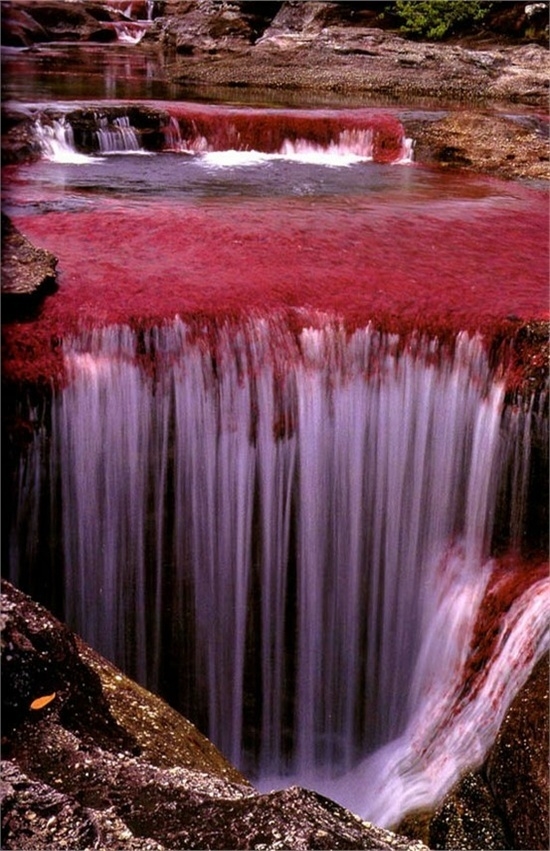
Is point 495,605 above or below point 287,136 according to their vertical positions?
below

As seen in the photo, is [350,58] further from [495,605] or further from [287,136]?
[495,605]

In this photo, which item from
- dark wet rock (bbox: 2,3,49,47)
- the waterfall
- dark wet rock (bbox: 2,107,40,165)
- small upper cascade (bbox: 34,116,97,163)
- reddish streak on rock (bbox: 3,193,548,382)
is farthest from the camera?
small upper cascade (bbox: 34,116,97,163)

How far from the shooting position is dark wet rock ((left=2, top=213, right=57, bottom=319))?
104 inches

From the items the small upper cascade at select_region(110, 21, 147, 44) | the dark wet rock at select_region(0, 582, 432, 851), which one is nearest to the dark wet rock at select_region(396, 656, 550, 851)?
the dark wet rock at select_region(0, 582, 432, 851)

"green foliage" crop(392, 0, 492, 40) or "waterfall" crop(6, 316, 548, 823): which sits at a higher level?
"green foliage" crop(392, 0, 492, 40)

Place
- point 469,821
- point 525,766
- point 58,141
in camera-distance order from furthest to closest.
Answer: point 58,141 < point 469,821 < point 525,766

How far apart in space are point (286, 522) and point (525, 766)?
1.13 m

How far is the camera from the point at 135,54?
559 centimetres

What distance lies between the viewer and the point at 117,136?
524 cm

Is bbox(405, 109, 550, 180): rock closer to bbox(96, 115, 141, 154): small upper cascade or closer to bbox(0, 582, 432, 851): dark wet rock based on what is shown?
bbox(96, 115, 141, 154): small upper cascade

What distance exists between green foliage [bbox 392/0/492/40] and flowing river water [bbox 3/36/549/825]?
3.45m

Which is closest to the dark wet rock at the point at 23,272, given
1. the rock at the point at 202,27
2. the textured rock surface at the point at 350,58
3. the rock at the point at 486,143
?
the rock at the point at 202,27

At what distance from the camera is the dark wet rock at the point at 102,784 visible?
1202mm

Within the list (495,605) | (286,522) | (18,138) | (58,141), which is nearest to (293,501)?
(286,522)
